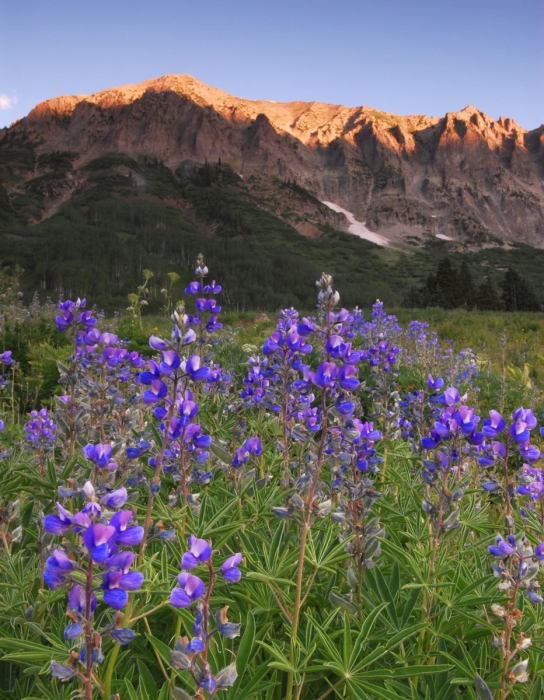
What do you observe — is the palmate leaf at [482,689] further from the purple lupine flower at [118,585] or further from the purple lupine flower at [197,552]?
the purple lupine flower at [118,585]

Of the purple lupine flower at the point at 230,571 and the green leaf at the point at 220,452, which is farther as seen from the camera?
the green leaf at the point at 220,452

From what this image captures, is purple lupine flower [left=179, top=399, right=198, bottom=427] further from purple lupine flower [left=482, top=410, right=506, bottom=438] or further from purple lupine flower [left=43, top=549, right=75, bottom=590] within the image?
purple lupine flower [left=482, top=410, right=506, bottom=438]

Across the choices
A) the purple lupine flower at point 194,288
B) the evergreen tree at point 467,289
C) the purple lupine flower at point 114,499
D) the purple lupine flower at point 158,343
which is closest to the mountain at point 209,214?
the evergreen tree at point 467,289

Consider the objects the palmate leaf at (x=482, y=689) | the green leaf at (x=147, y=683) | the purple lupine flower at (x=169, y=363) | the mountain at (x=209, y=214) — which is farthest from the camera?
the mountain at (x=209, y=214)

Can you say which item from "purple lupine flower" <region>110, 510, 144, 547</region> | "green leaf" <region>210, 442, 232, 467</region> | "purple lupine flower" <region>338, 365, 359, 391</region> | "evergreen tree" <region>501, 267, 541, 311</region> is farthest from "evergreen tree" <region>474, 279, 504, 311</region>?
"purple lupine flower" <region>110, 510, 144, 547</region>

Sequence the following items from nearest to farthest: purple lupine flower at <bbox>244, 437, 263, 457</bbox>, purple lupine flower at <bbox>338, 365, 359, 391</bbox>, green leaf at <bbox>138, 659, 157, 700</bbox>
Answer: green leaf at <bbox>138, 659, 157, 700</bbox>, purple lupine flower at <bbox>338, 365, 359, 391</bbox>, purple lupine flower at <bbox>244, 437, 263, 457</bbox>

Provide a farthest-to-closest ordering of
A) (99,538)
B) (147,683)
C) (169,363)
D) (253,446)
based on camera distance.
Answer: (253,446)
(169,363)
(147,683)
(99,538)

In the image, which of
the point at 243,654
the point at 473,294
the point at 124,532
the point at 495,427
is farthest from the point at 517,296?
the point at 124,532

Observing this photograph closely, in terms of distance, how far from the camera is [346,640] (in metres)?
1.52

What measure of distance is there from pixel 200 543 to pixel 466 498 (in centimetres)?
330

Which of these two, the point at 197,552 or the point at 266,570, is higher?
the point at 197,552

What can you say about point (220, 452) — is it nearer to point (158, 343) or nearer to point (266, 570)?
point (266, 570)

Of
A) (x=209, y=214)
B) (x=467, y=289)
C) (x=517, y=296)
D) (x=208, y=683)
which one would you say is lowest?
(x=208, y=683)

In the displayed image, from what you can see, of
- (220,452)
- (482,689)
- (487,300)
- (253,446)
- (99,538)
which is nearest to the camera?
(99,538)
